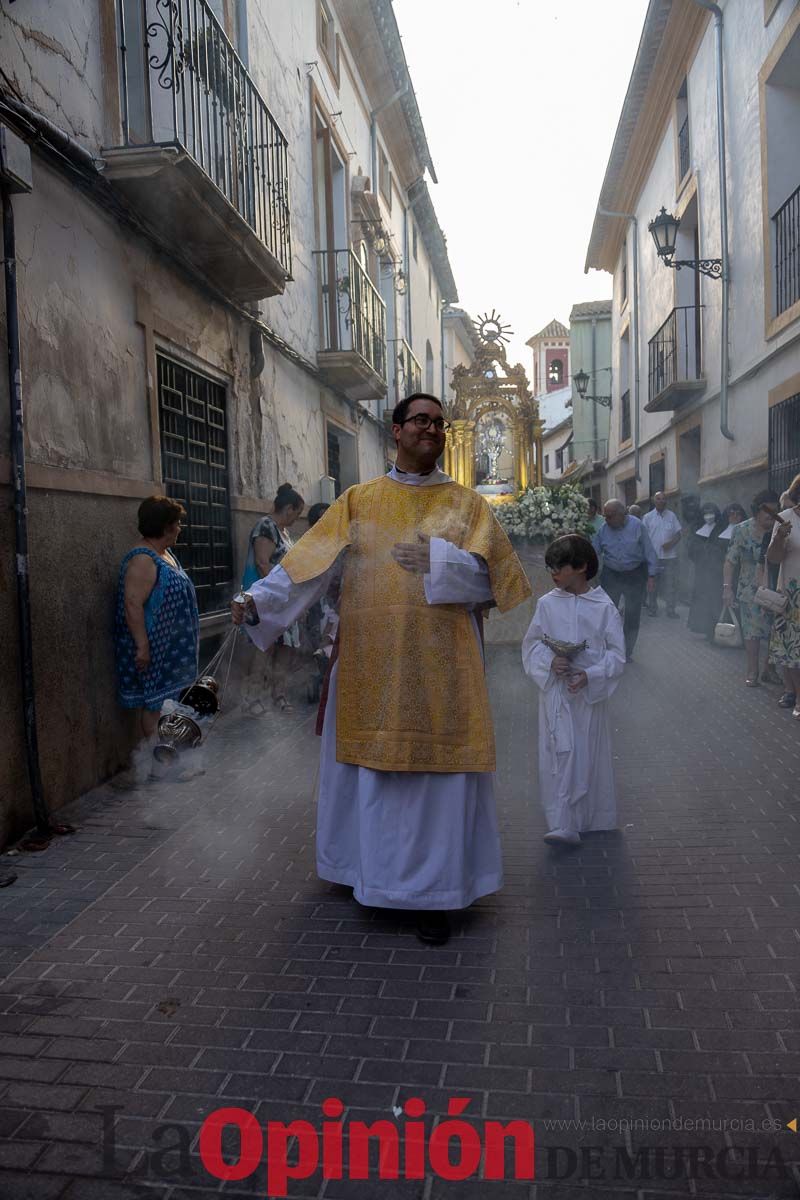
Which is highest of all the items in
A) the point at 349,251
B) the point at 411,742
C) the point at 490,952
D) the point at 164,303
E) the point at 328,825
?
the point at 349,251

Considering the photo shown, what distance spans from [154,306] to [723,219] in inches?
329

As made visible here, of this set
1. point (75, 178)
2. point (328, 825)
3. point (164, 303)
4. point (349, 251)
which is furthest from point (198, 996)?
point (349, 251)

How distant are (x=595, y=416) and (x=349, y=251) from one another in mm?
19457

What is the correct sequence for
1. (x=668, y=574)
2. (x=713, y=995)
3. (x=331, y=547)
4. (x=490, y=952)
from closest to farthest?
(x=713, y=995), (x=490, y=952), (x=331, y=547), (x=668, y=574)

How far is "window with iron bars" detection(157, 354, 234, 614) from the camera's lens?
7.12 meters

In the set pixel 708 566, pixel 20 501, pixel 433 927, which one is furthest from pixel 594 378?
pixel 433 927

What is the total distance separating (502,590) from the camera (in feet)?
11.9

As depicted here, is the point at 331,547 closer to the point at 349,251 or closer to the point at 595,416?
the point at 349,251

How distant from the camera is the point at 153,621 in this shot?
17.9 feet

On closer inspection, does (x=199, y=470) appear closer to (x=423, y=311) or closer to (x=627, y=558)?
(x=627, y=558)

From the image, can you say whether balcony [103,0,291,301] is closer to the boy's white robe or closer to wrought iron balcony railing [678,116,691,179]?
the boy's white robe

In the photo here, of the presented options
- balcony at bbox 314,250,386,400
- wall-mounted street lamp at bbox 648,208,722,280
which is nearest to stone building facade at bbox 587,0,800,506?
wall-mounted street lamp at bbox 648,208,722,280

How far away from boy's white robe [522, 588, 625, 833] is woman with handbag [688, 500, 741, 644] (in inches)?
263

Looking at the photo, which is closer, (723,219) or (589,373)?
(723,219)
